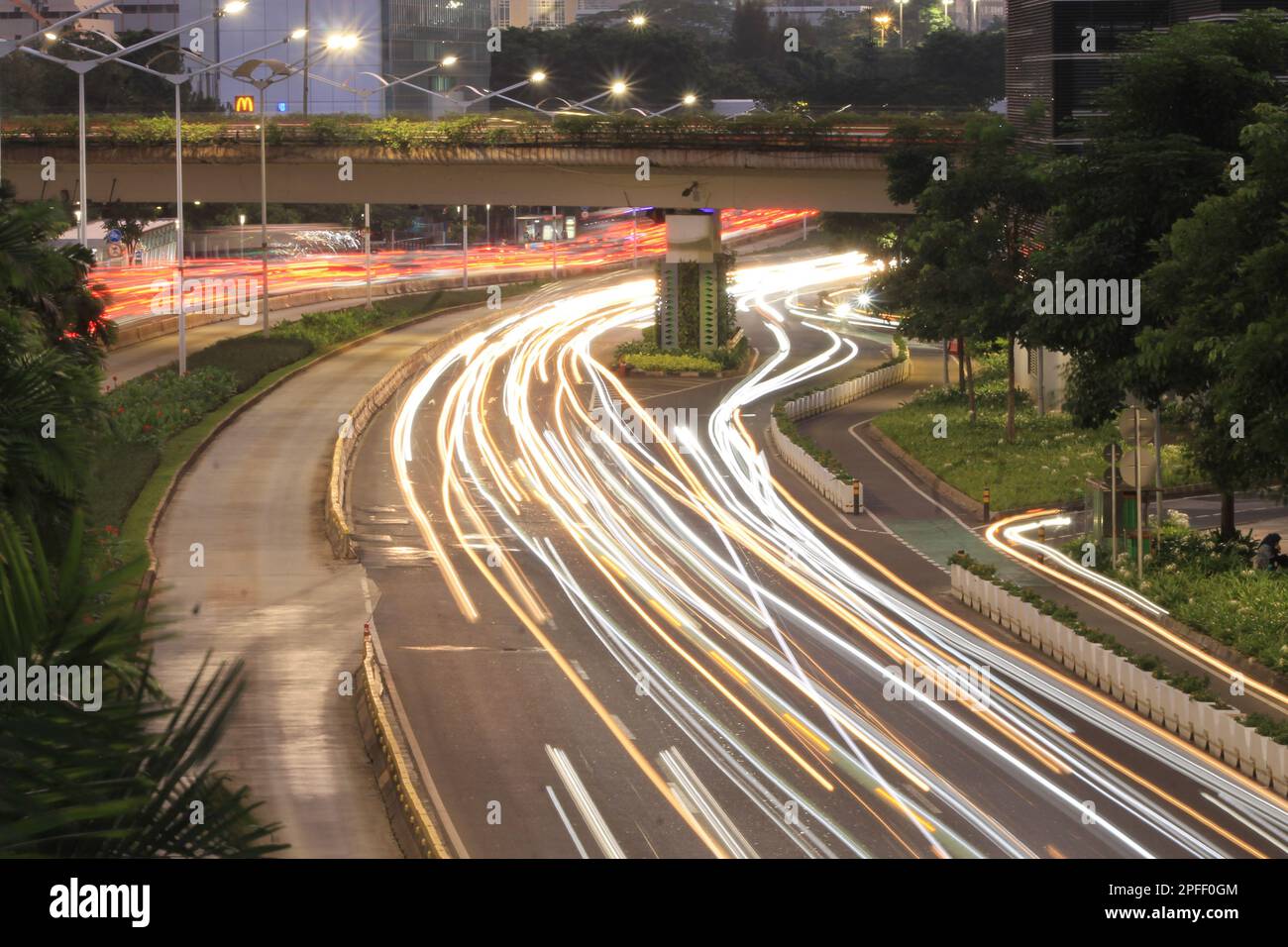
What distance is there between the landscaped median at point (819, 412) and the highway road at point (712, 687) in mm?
636

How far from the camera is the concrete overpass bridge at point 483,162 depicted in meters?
60.6

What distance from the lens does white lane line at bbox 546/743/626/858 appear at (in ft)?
60.4

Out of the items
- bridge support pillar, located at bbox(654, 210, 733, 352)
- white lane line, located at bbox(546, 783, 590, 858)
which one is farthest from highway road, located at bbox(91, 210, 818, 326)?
white lane line, located at bbox(546, 783, 590, 858)

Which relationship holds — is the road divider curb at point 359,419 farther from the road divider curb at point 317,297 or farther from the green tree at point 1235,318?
the green tree at point 1235,318

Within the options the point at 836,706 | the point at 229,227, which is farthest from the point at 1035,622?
the point at 229,227

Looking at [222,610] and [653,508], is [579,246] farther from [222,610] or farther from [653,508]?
[222,610]

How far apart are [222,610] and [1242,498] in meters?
23.4

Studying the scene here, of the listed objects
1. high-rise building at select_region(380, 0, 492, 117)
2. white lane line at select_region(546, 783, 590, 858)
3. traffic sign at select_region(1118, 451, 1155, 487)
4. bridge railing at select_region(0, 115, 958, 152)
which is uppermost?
high-rise building at select_region(380, 0, 492, 117)

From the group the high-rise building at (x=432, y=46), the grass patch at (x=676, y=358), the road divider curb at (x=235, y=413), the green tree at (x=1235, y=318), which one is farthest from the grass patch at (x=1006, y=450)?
the high-rise building at (x=432, y=46)

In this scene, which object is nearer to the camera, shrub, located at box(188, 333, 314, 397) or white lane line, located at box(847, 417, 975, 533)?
white lane line, located at box(847, 417, 975, 533)

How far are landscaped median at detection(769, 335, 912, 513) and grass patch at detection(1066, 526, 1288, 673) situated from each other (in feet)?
26.3

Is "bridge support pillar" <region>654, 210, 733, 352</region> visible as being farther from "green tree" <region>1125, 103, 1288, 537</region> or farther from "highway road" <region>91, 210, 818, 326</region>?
"green tree" <region>1125, 103, 1288, 537</region>

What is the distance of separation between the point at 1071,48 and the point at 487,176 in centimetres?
2389

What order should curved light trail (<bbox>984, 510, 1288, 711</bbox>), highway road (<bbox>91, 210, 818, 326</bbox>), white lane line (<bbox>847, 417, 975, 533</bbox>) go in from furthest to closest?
highway road (<bbox>91, 210, 818, 326</bbox>) < white lane line (<bbox>847, 417, 975, 533</bbox>) < curved light trail (<bbox>984, 510, 1288, 711</bbox>)
